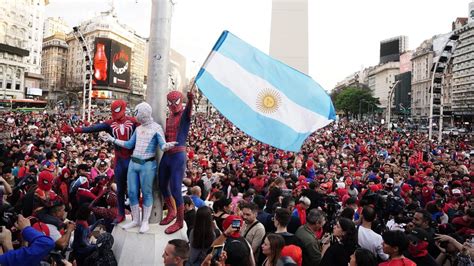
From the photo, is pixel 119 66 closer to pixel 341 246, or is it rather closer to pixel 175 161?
pixel 175 161

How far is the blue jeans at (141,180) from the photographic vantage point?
4348 mm

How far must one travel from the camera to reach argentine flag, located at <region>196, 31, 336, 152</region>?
19.1 feet

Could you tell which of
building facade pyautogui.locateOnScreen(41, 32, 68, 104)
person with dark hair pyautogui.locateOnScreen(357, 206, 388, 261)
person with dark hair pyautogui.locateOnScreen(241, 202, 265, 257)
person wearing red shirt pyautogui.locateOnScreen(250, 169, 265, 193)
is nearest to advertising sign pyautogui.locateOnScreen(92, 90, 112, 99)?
building facade pyautogui.locateOnScreen(41, 32, 68, 104)

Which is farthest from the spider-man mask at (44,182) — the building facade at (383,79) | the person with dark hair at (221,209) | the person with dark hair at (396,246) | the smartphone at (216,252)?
the building facade at (383,79)

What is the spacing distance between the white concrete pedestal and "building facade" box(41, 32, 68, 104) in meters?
102

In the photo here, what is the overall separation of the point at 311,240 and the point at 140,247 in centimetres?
190

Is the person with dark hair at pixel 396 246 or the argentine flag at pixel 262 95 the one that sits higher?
the argentine flag at pixel 262 95

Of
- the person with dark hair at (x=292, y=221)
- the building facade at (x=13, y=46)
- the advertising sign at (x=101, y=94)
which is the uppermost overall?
the building facade at (x=13, y=46)

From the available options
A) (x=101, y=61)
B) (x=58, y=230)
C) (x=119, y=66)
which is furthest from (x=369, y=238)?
(x=119, y=66)

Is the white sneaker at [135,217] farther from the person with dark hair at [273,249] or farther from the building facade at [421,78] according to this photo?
the building facade at [421,78]

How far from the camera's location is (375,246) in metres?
4.03

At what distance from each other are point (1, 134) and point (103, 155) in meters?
5.97

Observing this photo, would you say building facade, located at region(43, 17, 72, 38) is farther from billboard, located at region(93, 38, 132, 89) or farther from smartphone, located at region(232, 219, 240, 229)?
smartphone, located at region(232, 219, 240, 229)

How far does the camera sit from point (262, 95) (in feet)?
21.1
